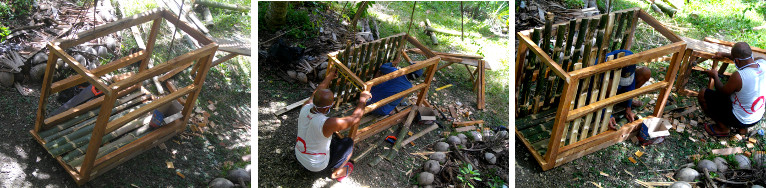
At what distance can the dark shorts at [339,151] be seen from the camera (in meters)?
6.99

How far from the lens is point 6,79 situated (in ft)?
26.3

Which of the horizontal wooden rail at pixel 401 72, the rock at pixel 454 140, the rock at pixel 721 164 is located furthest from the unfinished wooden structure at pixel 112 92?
the rock at pixel 721 164

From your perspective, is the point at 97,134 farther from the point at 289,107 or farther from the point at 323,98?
the point at 289,107

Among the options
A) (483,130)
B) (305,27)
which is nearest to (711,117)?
(483,130)

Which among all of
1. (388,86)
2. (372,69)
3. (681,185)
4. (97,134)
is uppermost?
(97,134)

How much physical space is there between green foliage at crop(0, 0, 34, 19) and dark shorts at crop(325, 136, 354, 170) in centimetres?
607

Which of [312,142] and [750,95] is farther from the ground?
[312,142]

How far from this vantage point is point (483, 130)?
8.57 m

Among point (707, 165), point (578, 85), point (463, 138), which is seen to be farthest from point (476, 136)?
point (707, 165)

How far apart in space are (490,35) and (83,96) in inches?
297

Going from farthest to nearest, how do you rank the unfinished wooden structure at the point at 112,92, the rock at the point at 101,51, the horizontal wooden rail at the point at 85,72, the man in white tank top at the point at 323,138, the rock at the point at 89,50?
the rock at the point at 101,51 < the rock at the point at 89,50 < the man in white tank top at the point at 323,138 < the unfinished wooden structure at the point at 112,92 < the horizontal wooden rail at the point at 85,72

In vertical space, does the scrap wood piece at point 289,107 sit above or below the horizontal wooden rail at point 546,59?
below

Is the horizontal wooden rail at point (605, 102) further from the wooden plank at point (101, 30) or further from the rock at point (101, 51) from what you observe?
the rock at point (101, 51)

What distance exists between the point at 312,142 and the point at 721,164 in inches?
212
